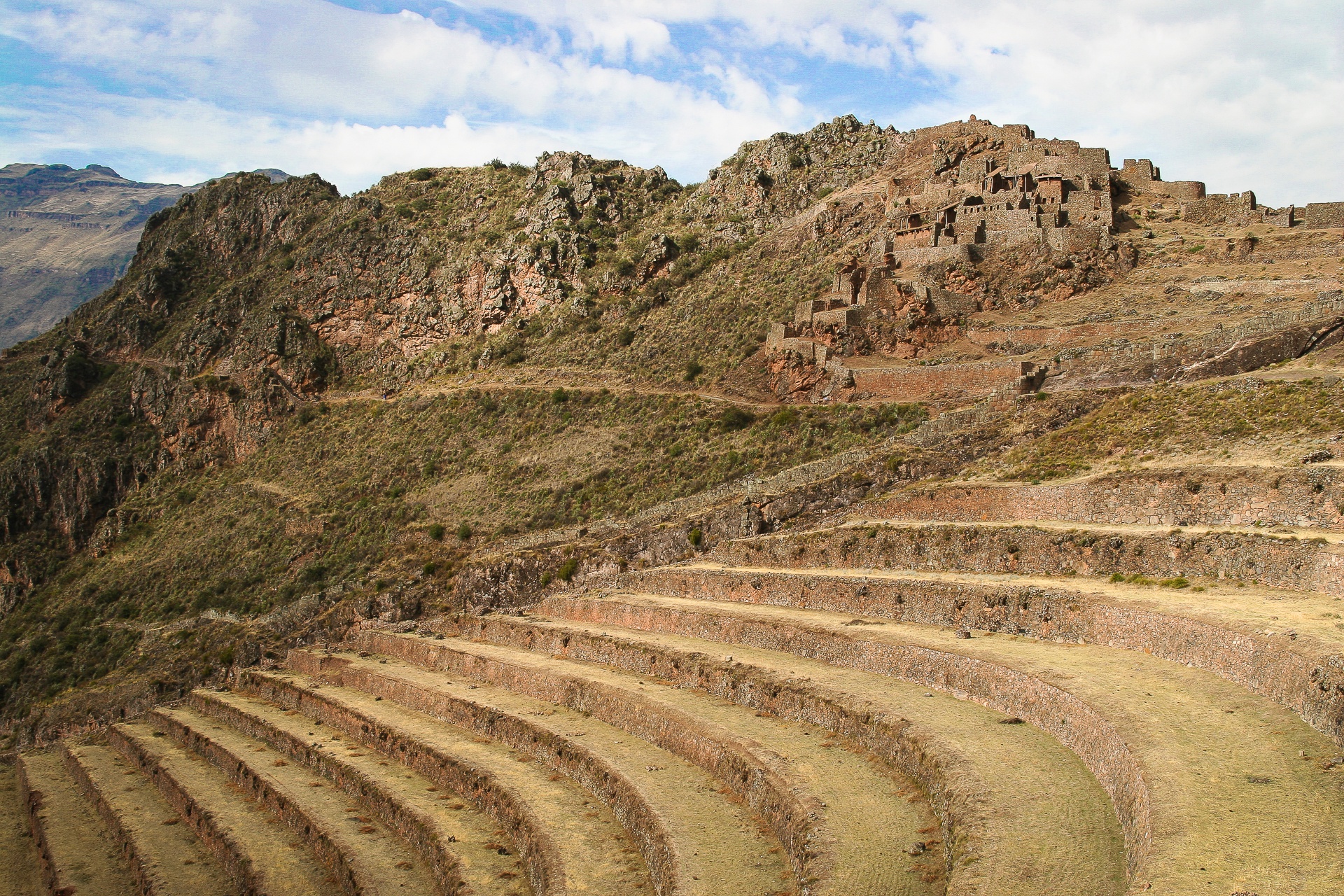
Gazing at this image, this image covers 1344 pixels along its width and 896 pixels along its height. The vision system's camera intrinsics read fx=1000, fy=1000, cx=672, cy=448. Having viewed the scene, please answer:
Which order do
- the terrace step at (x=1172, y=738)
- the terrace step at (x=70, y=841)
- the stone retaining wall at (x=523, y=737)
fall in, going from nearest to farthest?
the terrace step at (x=1172, y=738) → the stone retaining wall at (x=523, y=737) → the terrace step at (x=70, y=841)

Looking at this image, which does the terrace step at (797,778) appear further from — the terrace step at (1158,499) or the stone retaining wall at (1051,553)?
the terrace step at (1158,499)

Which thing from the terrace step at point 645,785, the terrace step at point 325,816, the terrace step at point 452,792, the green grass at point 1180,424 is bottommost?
the terrace step at point 325,816

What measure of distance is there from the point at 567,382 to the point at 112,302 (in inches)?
1886

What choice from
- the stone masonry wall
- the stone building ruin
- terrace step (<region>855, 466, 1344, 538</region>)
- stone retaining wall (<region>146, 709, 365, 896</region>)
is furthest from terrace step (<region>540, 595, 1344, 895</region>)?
the stone building ruin

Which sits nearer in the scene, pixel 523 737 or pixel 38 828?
pixel 523 737

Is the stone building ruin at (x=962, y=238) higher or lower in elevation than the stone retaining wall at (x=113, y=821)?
higher

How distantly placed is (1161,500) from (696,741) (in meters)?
11.2

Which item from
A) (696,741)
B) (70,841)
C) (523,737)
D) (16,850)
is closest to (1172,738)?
(696,741)

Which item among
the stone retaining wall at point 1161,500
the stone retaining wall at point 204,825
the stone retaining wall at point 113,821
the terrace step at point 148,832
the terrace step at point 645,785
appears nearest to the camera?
the terrace step at point 645,785

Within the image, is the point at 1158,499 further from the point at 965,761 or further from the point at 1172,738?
the point at 965,761

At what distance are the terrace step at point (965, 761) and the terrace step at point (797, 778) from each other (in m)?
0.38

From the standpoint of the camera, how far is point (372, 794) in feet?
67.1

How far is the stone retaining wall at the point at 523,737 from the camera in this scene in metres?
14.5

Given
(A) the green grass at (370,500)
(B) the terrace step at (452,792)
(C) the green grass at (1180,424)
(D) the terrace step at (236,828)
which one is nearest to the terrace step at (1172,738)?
(B) the terrace step at (452,792)
